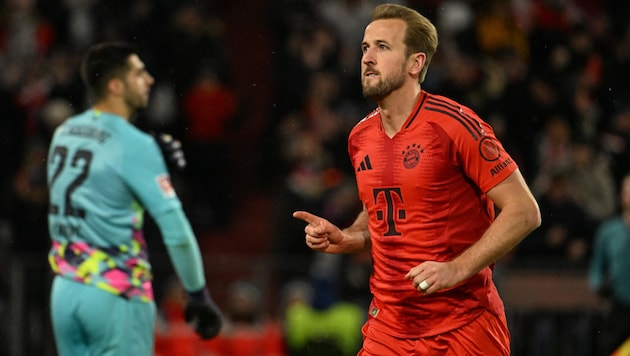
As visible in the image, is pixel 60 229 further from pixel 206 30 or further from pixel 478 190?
pixel 206 30

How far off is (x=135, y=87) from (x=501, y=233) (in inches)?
103

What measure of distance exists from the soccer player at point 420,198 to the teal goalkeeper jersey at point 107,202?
4.21ft

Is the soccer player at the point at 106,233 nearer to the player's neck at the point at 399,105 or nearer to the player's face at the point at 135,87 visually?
the player's face at the point at 135,87

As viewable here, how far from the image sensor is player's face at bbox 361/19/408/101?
5551 millimetres

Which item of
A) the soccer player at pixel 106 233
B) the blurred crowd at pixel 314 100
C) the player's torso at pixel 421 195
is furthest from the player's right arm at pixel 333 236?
the blurred crowd at pixel 314 100

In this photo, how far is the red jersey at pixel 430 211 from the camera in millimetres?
5414

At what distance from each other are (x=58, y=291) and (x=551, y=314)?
6415mm

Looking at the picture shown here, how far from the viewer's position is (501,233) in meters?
5.12

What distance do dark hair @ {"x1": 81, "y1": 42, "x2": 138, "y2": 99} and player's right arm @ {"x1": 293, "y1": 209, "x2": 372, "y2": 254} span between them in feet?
5.65

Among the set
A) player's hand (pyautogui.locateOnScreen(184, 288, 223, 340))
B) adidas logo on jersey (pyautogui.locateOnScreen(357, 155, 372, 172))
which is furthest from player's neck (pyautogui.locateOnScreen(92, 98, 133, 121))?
adidas logo on jersey (pyautogui.locateOnScreen(357, 155, 372, 172))

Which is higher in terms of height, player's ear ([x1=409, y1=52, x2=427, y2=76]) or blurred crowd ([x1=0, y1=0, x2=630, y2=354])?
player's ear ([x1=409, y1=52, x2=427, y2=76])

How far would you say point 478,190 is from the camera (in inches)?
217

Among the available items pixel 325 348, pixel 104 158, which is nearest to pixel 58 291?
pixel 104 158

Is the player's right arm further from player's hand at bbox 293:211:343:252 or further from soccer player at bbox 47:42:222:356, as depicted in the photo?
soccer player at bbox 47:42:222:356
